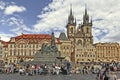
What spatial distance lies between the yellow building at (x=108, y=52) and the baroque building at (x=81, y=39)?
15.0 feet

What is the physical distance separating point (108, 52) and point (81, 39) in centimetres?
1331

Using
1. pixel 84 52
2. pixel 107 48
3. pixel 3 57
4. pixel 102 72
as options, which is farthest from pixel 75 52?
pixel 102 72

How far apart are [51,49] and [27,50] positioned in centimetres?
6586

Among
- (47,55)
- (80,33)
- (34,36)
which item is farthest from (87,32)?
(47,55)

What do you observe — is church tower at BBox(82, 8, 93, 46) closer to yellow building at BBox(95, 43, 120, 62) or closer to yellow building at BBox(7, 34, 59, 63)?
yellow building at BBox(95, 43, 120, 62)

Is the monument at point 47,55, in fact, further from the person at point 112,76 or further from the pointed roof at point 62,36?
the pointed roof at point 62,36

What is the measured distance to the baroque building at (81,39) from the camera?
141000 millimetres

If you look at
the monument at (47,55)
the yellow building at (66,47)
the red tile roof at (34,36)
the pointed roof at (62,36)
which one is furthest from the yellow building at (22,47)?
the monument at (47,55)

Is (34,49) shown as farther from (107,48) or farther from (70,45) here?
(107,48)

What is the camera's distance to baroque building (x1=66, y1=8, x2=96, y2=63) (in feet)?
463

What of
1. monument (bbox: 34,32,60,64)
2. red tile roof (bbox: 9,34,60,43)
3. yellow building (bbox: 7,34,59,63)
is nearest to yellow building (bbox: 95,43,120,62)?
red tile roof (bbox: 9,34,60,43)

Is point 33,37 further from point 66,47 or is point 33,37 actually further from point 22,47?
point 66,47

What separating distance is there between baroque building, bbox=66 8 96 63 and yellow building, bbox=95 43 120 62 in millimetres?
4580

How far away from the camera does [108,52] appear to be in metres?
147
